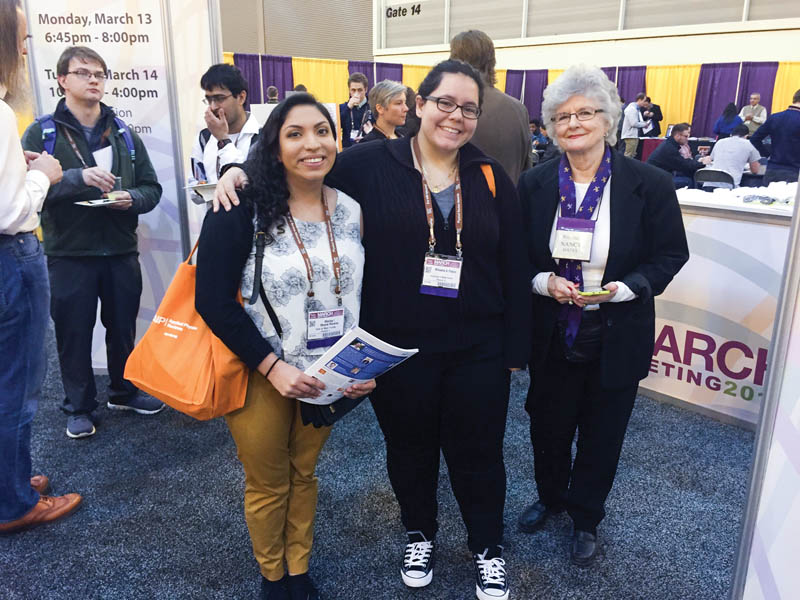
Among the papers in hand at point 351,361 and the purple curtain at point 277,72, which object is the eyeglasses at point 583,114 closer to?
the papers in hand at point 351,361

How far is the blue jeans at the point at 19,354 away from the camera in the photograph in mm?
1823

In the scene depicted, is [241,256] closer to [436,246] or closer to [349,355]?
[349,355]

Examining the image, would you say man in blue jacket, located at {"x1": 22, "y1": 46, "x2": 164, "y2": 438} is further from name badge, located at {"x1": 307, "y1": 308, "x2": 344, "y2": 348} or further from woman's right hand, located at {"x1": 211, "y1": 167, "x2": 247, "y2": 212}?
name badge, located at {"x1": 307, "y1": 308, "x2": 344, "y2": 348}

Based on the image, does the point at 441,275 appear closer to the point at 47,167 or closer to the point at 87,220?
the point at 47,167

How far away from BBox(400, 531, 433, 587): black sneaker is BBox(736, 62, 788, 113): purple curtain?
13189 millimetres

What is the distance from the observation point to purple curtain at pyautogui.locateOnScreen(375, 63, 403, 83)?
14.0 metres

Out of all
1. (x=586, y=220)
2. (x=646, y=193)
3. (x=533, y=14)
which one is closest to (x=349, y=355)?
(x=586, y=220)

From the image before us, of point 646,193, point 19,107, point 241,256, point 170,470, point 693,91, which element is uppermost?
point 693,91

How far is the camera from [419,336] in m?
1.63

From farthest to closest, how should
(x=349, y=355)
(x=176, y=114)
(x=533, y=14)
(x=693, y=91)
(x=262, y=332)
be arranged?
(x=533, y=14)
(x=693, y=91)
(x=176, y=114)
(x=262, y=332)
(x=349, y=355)

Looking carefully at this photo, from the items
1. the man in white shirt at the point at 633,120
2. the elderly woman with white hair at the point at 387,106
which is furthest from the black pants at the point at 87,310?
the man in white shirt at the point at 633,120

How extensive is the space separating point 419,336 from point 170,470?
1493 mm

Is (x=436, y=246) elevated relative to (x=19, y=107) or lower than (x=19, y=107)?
lower

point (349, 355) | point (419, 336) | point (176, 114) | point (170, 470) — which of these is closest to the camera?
point (349, 355)
